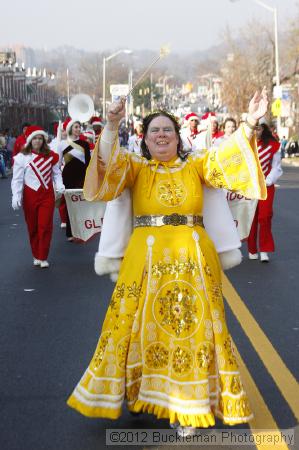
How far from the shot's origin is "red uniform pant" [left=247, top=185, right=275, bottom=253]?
1298cm

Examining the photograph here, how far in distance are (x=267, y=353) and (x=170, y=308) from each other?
7.10 feet

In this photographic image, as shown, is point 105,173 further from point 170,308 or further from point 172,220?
point 170,308

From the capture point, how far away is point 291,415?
6.02m

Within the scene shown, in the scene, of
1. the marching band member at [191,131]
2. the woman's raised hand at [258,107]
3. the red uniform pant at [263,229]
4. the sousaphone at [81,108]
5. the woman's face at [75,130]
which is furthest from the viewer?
the marching band member at [191,131]

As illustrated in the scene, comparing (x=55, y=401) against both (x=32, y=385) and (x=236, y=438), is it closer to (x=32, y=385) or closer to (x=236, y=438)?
(x=32, y=385)

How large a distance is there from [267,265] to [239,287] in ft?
5.66

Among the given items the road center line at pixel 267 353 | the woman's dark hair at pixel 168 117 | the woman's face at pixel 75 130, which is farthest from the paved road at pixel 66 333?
the woman's face at pixel 75 130

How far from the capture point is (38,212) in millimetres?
13242

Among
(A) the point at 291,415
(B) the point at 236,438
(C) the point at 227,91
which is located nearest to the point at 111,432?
(B) the point at 236,438

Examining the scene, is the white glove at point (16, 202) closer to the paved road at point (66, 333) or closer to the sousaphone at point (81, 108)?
the paved road at point (66, 333)

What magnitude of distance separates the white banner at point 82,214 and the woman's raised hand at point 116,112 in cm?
774

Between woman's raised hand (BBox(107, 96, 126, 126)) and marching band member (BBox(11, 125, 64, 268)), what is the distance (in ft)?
24.2

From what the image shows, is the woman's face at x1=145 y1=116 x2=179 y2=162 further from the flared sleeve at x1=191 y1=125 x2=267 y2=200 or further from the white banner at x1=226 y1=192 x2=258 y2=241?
the white banner at x1=226 y1=192 x2=258 y2=241

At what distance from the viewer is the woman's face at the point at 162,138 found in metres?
5.91
